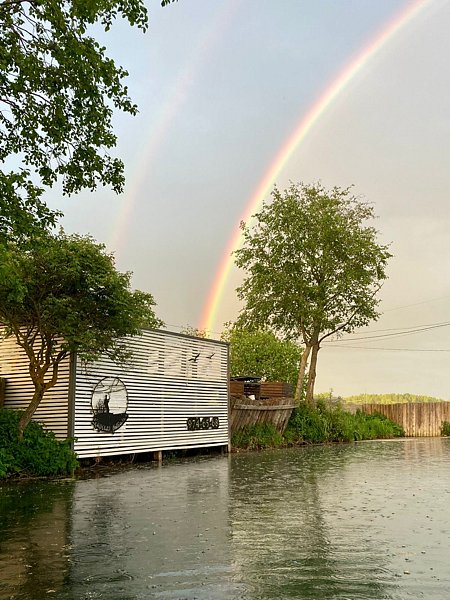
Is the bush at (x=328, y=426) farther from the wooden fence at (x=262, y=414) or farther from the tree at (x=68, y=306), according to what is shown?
the tree at (x=68, y=306)

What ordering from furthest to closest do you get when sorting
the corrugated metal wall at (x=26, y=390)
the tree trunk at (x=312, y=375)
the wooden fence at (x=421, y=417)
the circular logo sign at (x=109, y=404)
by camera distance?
the wooden fence at (x=421, y=417), the tree trunk at (x=312, y=375), the circular logo sign at (x=109, y=404), the corrugated metal wall at (x=26, y=390)

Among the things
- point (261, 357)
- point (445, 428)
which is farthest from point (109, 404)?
point (445, 428)

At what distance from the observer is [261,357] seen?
46.7 m

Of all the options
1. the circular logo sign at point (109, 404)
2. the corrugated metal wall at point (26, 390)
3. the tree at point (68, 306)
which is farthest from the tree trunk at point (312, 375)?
the tree at point (68, 306)

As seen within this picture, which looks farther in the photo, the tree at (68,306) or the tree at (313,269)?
the tree at (313,269)

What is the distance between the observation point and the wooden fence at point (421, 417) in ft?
141

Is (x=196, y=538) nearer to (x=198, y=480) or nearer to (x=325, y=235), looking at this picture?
(x=198, y=480)

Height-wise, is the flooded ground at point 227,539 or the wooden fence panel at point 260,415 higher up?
the wooden fence panel at point 260,415

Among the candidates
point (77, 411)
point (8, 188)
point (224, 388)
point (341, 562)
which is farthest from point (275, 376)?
point (341, 562)

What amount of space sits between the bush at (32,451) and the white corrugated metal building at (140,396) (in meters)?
0.88

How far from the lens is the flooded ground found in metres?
5.71

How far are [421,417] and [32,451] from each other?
32.4 m

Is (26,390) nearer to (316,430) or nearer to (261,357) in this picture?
(316,430)

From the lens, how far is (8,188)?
11.5m
